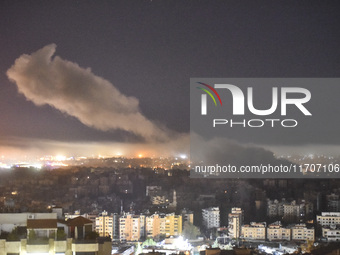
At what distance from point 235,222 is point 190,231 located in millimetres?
745

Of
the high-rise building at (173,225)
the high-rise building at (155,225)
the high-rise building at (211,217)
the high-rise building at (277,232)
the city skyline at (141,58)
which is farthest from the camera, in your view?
the high-rise building at (211,217)

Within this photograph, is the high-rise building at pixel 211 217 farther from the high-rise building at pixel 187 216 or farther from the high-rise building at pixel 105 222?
the high-rise building at pixel 105 222

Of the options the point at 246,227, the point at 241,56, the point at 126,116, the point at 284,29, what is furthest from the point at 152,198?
the point at 284,29

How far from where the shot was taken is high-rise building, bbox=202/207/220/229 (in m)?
7.39

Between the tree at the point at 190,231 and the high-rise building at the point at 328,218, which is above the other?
the high-rise building at the point at 328,218

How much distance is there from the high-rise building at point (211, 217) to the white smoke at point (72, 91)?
6.97 ft

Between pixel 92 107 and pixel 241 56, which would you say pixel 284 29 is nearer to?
pixel 241 56

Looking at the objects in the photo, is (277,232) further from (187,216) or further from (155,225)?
(155,225)

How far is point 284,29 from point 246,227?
3.26 m

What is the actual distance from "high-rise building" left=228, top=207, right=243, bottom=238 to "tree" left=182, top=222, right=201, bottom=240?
A: 48 centimetres

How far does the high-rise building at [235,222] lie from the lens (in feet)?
23.6

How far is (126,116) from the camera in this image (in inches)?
237

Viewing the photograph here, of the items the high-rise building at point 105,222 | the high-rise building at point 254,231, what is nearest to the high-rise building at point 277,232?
the high-rise building at point 254,231

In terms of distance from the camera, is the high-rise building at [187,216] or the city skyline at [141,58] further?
the high-rise building at [187,216]
